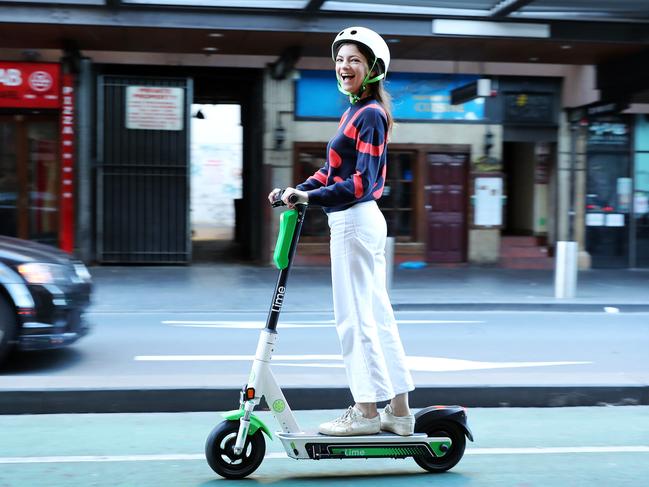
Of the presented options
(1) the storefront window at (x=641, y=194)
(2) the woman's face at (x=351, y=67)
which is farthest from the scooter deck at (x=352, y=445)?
(1) the storefront window at (x=641, y=194)

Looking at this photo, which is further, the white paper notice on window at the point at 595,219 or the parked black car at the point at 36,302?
the white paper notice on window at the point at 595,219

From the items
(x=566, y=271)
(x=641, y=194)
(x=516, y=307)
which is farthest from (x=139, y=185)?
(x=641, y=194)

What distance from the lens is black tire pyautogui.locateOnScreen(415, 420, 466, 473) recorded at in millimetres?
4145

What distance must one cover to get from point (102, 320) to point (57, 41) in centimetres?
703

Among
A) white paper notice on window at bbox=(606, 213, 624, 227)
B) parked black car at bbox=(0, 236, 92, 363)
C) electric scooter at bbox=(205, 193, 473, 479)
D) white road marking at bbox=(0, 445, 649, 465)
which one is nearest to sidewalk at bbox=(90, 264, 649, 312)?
white paper notice on window at bbox=(606, 213, 624, 227)

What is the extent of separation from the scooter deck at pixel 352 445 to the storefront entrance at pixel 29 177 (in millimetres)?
13070

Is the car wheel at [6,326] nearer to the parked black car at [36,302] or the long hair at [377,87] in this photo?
the parked black car at [36,302]

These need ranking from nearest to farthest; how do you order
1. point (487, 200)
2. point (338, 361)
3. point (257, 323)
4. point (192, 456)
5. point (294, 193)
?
point (294, 193) < point (192, 456) < point (338, 361) < point (257, 323) < point (487, 200)

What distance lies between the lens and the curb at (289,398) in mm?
5312

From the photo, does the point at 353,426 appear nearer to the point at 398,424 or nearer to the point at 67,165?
the point at 398,424

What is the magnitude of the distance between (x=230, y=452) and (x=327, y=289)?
9302mm

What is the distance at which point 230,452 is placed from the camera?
3.95 meters

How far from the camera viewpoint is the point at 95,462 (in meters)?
4.33

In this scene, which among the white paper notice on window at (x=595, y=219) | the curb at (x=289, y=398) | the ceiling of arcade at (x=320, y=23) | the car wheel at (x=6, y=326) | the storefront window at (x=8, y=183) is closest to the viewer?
the curb at (x=289, y=398)
